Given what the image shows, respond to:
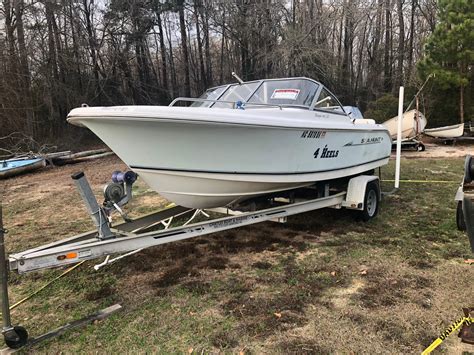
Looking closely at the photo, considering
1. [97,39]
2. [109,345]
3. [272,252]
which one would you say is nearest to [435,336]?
[272,252]

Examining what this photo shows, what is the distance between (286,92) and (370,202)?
2003 mm

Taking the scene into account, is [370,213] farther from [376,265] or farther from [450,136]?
[450,136]

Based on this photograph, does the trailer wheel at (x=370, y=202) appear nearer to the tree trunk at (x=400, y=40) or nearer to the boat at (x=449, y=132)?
the boat at (x=449, y=132)

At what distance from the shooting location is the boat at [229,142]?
10.4 feet

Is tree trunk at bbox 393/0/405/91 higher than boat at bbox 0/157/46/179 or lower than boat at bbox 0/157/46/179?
higher

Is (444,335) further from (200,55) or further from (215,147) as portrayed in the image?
(200,55)

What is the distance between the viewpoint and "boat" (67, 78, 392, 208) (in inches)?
125

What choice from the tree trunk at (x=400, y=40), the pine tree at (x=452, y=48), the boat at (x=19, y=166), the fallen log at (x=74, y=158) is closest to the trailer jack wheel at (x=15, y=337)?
the boat at (x=19, y=166)

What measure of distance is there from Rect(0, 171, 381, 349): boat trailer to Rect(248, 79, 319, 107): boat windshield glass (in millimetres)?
1175

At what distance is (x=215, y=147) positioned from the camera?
337 centimetres

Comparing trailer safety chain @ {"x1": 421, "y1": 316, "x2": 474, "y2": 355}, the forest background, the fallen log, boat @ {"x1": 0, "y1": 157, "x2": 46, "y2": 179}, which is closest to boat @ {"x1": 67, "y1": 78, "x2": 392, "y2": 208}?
trailer safety chain @ {"x1": 421, "y1": 316, "x2": 474, "y2": 355}

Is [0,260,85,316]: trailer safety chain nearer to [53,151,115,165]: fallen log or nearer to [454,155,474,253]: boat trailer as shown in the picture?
[454,155,474,253]: boat trailer

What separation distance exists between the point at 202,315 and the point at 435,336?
1.67 meters

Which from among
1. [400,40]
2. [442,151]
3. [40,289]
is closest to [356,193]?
[40,289]
